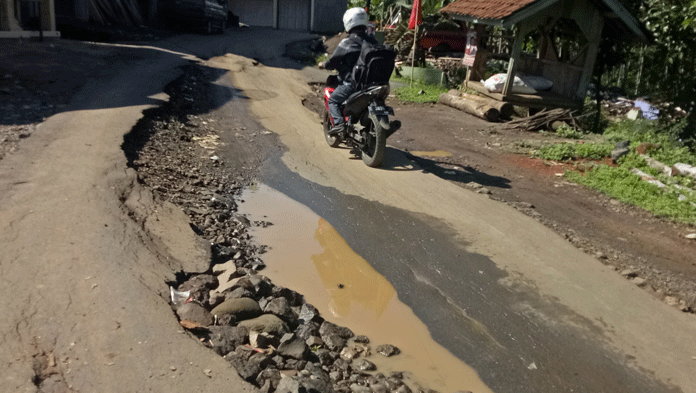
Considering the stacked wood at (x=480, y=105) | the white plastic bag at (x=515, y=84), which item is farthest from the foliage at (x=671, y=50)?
the stacked wood at (x=480, y=105)

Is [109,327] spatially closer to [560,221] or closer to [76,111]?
[560,221]

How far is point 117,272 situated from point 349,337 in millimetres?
1677

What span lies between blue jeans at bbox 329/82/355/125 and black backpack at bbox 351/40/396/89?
0.31 meters

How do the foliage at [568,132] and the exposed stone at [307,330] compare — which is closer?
the exposed stone at [307,330]

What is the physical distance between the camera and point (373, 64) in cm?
763

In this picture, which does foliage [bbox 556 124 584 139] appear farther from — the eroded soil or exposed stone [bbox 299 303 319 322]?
exposed stone [bbox 299 303 319 322]

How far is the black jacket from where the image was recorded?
7.76m

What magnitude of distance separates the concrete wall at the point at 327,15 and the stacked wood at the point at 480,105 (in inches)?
938

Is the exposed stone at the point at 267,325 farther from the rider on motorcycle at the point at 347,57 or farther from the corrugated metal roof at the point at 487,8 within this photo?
the corrugated metal roof at the point at 487,8

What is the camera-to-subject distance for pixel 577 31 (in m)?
14.0

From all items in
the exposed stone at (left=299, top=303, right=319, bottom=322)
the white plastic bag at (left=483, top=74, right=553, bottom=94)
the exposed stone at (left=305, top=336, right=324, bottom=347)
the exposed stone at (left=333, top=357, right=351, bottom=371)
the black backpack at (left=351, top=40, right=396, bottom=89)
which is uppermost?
the black backpack at (left=351, top=40, right=396, bottom=89)

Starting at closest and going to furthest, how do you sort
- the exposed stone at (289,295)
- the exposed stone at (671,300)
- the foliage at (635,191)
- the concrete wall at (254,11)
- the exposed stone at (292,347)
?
the exposed stone at (292,347) → the exposed stone at (289,295) → the exposed stone at (671,300) → the foliage at (635,191) → the concrete wall at (254,11)

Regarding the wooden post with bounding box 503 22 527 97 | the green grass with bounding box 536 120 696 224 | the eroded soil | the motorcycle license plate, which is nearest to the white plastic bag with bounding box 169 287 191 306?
the eroded soil

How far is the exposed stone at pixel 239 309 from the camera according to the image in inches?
149
